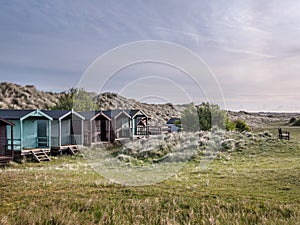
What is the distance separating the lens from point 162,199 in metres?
9.16

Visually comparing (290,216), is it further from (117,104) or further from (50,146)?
(117,104)

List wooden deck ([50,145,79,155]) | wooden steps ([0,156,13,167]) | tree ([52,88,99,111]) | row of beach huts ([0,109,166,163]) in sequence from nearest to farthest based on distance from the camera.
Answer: wooden steps ([0,156,13,167])
row of beach huts ([0,109,166,163])
wooden deck ([50,145,79,155])
tree ([52,88,99,111])

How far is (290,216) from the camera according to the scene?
757 centimetres

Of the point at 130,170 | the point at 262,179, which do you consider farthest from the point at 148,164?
the point at 262,179

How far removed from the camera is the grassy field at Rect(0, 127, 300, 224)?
7316 millimetres

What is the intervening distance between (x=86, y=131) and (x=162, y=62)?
1395 centimetres

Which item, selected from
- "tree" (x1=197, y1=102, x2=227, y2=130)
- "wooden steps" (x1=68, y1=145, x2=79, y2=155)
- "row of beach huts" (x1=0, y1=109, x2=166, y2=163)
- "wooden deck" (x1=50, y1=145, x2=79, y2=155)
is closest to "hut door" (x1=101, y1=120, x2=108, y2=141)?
"row of beach huts" (x1=0, y1=109, x2=166, y2=163)

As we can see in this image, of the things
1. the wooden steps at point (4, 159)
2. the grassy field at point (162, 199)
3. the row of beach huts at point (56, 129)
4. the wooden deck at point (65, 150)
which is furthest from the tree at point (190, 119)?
the grassy field at point (162, 199)

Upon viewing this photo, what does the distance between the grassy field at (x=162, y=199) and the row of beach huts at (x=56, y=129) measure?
24.9ft

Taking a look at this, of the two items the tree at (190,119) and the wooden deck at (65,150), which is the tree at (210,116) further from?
the wooden deck at (65,150)

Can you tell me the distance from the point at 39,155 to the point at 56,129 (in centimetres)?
517

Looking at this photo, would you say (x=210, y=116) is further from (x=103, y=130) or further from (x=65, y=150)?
(x=65, y=150)

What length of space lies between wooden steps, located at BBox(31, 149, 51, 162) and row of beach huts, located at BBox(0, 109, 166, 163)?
115mm

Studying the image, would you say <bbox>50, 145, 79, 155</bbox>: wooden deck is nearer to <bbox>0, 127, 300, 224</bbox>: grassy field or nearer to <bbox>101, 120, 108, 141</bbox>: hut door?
<bbox>101, 120, 108, 141</bbox>: hut door
